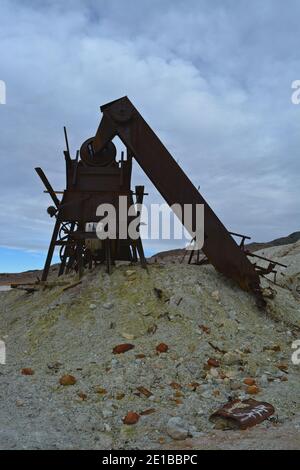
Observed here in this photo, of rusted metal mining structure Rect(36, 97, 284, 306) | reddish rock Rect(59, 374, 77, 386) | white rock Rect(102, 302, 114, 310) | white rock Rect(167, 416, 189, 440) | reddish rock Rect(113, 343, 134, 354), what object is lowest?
white rock Rect(167, 416, 189, 440)

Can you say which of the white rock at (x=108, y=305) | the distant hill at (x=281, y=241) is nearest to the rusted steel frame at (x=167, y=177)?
the white rock at (x=108, y=305)

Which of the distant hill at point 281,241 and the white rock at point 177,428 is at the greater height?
the distant hill at point 281,241

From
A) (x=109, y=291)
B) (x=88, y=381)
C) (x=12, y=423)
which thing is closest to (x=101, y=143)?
(x=109, y=291)

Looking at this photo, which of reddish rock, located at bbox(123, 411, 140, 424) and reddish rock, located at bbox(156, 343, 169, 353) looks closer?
reddish rock, located at bbox(123, 411, 140, 424)

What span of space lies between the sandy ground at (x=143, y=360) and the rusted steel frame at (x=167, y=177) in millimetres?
422

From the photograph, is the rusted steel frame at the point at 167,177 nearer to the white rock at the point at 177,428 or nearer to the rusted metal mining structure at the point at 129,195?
the rusted metal mining structure at the point at 129,195

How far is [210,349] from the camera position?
6.98m

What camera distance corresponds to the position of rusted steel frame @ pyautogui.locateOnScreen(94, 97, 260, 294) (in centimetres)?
963

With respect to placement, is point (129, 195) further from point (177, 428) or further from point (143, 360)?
point (177, 428)

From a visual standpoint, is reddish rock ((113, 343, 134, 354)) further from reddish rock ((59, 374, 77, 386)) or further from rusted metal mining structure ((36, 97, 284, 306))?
rusted metal mining structure ((36, 97, 284, 306))

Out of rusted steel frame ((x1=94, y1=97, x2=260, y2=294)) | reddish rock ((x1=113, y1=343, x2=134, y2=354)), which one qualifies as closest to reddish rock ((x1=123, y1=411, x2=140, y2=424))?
reddish rock ((x1=113, y1=343, x2=134, y2=354))

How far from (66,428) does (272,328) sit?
500cm

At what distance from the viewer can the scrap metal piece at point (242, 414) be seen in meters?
4.82

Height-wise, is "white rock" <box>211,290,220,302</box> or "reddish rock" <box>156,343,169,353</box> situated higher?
"white rock" <box>211,290,220,302</box>
